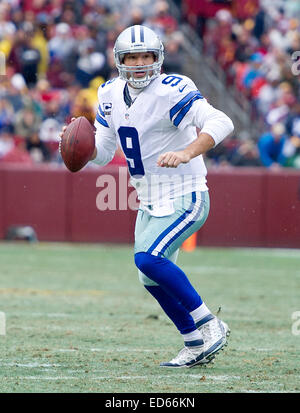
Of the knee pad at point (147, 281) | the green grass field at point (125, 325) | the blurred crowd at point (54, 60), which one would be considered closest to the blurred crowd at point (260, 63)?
the blurred crowd at point (54, 60)

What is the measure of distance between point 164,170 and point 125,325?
66.4 inches

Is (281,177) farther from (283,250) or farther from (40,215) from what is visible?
(40,215)

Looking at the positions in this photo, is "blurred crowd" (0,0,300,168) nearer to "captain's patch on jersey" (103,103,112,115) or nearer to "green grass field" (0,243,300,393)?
"green grass field" (0,243,300,393)

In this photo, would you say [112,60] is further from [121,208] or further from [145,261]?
[145,261]

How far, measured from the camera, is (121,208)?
1289cm

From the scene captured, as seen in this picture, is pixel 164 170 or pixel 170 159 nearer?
pixel 170 159

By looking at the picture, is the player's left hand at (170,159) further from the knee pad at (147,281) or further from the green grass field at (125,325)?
the green grass field at (125,325)

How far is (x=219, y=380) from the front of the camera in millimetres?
4762

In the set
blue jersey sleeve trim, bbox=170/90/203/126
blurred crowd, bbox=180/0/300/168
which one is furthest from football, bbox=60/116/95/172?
blurred crowd, bbox=180/0/300/168

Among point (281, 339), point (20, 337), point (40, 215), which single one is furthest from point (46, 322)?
point (40, 215)

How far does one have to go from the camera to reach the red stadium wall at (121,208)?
1271cm

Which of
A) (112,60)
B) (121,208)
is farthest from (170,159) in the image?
(112,60)

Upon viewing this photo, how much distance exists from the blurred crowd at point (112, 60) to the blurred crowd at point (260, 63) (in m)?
0.02
